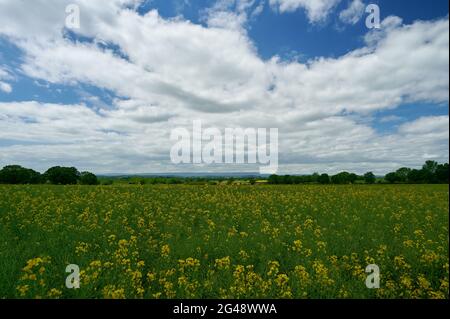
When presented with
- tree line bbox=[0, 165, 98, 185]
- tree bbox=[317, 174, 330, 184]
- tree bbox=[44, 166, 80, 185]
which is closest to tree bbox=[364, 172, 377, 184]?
tree bbox=[317, 174, 330, 184]

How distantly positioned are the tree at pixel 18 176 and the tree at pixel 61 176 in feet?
5.79

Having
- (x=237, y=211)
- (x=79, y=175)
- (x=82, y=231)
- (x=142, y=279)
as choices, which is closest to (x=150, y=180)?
(x=79, y=175)

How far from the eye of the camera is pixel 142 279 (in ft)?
20.9

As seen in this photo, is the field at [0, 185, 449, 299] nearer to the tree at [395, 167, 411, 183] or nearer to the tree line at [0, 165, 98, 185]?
the tree at [395, 167, 411, 183]

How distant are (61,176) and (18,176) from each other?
22.4 feet

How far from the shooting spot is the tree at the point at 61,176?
142 ft

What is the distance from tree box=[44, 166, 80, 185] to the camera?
43150mm

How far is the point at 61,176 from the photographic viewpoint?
43.2 metres

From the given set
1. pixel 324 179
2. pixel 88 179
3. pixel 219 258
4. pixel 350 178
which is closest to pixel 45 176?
pixel 88 179

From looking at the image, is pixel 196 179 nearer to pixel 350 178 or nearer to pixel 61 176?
pixel 61 176

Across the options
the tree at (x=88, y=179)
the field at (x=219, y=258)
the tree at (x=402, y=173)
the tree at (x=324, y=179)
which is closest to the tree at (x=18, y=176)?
the tree at (x=88, y=179)

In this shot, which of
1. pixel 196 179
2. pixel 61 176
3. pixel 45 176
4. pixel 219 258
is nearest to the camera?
pixel 219 258

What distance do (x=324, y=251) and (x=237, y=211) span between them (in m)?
7.06

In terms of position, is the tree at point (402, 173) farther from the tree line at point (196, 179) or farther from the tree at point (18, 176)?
the tree at point (18, 176)
